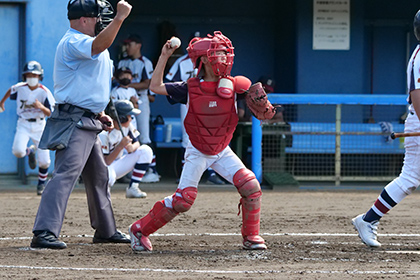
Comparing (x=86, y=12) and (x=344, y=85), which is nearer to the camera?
(x=86, y=12)

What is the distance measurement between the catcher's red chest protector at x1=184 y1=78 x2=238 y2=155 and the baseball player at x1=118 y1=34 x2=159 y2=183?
622 centimetres

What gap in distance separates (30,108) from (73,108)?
4.91 metres

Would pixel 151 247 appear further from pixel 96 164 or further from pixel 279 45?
pixel 279 45

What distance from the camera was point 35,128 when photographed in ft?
35.9

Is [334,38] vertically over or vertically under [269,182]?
over

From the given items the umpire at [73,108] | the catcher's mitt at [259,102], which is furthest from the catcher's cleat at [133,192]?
the catcher's mitt at [259,102]

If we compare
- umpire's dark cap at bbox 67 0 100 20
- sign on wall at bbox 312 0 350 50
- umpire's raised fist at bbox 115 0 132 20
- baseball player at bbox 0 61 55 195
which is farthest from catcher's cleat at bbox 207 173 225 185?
umpire's raised fist at bbox 115 0 132 20

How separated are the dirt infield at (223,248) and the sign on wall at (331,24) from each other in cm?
419

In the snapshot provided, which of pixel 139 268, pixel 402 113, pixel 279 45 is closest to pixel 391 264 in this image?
pixel 139 268

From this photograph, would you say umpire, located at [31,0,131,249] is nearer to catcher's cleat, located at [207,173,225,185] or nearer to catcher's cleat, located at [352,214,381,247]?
catcher's cleat, located at [352,214,381,247]

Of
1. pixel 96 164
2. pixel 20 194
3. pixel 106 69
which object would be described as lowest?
pixel 20 194

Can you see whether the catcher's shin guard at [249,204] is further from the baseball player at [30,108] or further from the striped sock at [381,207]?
the baseball player at [30,108]

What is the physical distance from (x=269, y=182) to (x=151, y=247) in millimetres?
5795

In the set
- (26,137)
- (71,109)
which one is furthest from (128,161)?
(71,109)
